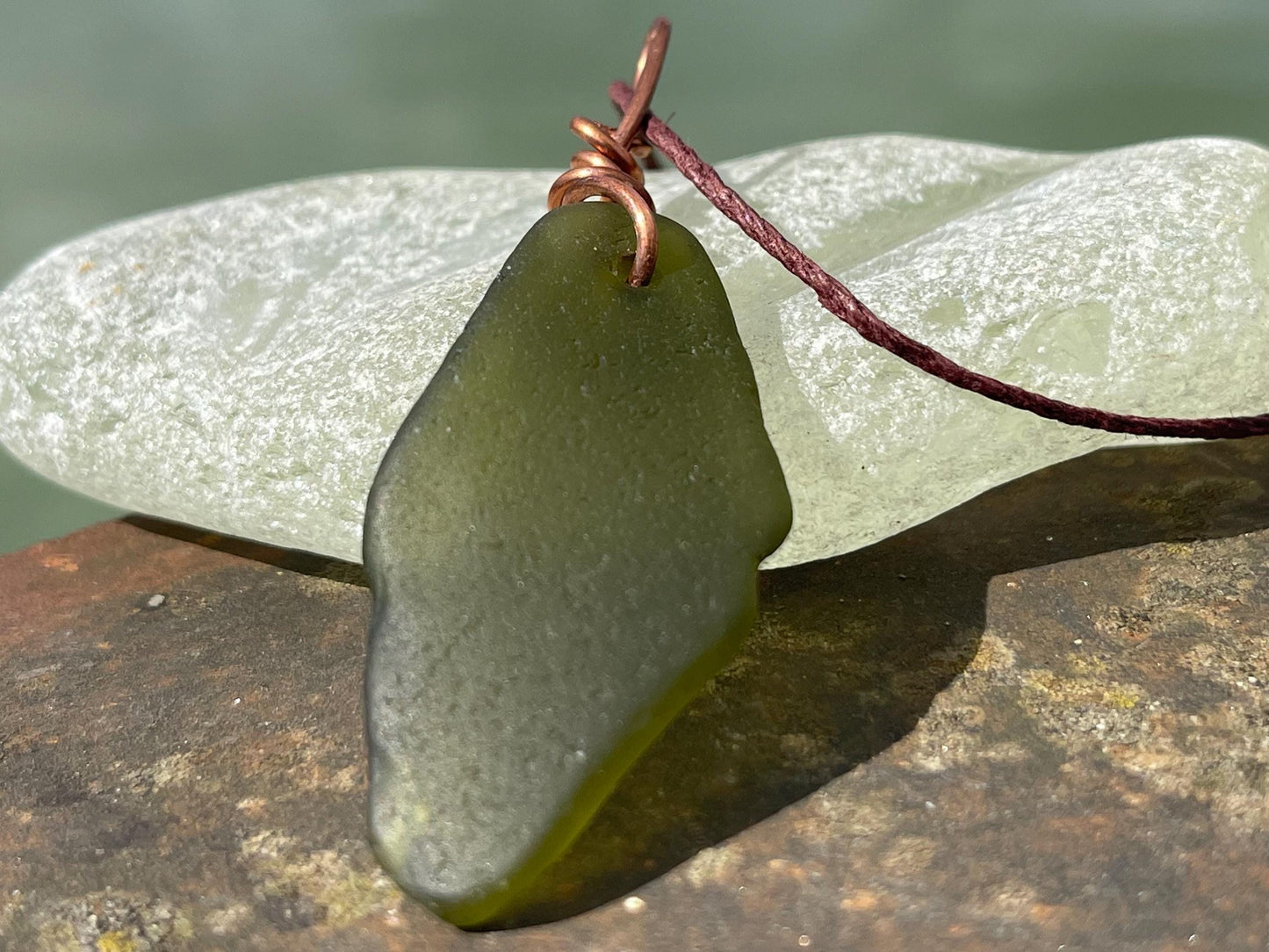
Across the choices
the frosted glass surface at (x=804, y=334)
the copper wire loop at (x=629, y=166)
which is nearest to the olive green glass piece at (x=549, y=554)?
the copper wire loop at (x=629, y=166)

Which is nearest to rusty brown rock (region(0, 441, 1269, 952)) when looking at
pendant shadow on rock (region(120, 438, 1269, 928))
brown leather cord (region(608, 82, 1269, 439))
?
pendant shadow on rock (region(120, 438, 1269, 928))

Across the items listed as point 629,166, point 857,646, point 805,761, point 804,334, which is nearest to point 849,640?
point 857,646

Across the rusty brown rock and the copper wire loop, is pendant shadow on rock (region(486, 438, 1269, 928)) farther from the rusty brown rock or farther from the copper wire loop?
the copper wire loop

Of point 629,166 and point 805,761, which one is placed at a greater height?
point 629,166

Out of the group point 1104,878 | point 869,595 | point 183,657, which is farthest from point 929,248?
point 183,657

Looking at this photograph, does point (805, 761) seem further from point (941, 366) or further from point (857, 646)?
point (941, 366)

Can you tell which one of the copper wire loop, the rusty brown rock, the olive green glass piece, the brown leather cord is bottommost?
the rusty brown rock

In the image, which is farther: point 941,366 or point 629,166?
point 629,166
